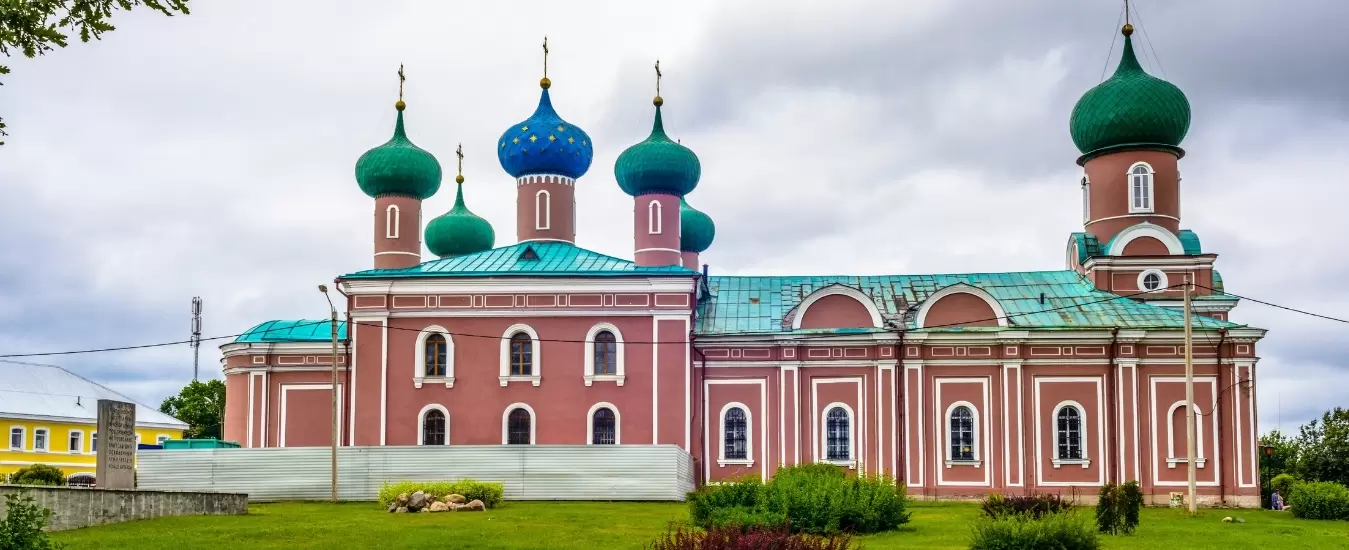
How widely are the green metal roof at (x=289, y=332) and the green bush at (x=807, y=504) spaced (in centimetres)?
1740

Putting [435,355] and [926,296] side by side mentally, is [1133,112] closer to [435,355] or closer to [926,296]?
[926,296]

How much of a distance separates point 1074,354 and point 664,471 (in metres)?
11.3

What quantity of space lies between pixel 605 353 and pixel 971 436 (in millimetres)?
9155

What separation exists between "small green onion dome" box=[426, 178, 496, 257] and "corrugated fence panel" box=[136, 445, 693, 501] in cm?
1189

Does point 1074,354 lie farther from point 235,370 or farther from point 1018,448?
point 235,370

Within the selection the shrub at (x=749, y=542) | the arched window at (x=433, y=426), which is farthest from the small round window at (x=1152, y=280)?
the shrub at (x=749, y=542)

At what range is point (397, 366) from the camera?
3400 cm

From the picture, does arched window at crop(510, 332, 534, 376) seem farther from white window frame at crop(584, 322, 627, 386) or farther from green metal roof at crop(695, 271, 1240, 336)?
green metal roof at crop(695, 271, 1240, 336)

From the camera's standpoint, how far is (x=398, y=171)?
36.6 m

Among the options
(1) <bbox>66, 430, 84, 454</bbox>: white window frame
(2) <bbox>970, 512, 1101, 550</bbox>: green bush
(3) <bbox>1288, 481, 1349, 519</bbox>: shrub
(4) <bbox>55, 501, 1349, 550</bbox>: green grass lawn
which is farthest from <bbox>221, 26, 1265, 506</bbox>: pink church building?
(2) <bbox>970, 512, 1101, 550</bbox>: green bush

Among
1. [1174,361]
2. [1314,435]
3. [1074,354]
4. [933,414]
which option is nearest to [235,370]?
[933,414]

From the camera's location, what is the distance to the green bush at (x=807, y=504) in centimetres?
2073

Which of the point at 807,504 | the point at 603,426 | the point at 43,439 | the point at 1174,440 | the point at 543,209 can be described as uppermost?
the point at 543,209

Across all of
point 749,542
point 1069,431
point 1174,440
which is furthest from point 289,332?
point 749,542
